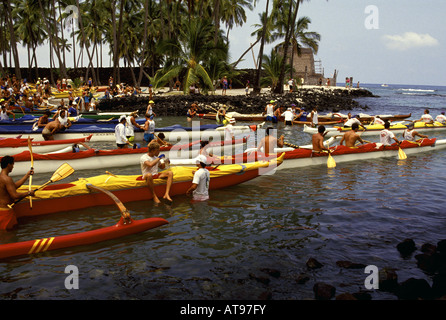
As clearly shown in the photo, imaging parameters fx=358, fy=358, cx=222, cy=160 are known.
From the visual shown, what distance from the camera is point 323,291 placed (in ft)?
20.8

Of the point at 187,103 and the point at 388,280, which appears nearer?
the point at 388,280

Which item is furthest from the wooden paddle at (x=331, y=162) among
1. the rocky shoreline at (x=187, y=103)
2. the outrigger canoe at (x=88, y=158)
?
the rocky shoreline at (x=187, y=103)

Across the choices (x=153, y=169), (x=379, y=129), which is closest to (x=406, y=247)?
(x=153, y=169)

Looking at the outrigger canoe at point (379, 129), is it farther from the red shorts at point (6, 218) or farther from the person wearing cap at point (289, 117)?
the red shorts at point (6, 218)

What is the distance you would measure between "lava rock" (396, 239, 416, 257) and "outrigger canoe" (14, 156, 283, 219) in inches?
211

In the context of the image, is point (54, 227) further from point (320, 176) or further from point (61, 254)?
point (320, 176)

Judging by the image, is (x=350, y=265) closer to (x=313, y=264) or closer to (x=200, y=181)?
(x=313, y=264)

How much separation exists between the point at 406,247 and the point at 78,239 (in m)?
7.42

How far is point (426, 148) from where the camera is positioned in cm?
1936

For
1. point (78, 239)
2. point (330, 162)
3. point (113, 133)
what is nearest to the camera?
point (78, 239)

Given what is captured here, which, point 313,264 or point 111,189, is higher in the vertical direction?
point 111,189

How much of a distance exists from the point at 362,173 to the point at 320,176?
2053 mm

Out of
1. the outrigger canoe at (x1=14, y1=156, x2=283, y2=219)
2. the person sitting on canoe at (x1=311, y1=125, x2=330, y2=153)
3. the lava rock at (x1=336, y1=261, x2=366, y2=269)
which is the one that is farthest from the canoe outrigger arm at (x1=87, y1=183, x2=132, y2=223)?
the person sitting on canoe at (x1=311, y1=125, x2=330, y2=153)
